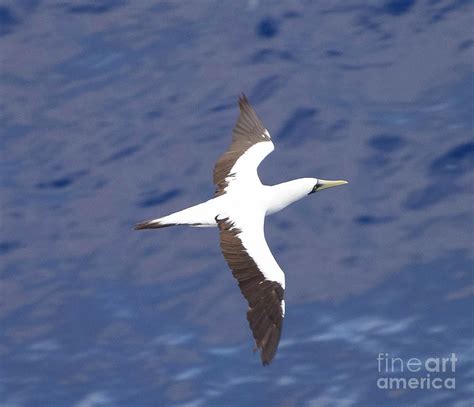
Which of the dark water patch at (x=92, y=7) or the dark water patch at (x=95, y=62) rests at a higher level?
the dark water patch at (x=92, y=7)

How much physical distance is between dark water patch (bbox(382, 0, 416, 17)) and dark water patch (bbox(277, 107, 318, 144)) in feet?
9.53

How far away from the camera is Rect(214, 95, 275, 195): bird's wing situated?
21.3m

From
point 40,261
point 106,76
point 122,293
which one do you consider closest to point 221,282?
point 122,293

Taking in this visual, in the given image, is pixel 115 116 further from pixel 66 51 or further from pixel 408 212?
pixel 408 212

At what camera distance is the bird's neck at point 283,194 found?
20.3 metres

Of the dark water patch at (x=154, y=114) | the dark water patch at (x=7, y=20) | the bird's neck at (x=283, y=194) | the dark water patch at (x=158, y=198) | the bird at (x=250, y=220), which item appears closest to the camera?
the bird at (x=250, y=220)

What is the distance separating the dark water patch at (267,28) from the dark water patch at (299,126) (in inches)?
78.4

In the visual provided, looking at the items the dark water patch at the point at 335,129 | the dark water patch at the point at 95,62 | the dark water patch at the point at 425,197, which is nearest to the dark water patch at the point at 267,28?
the dark water patch at the point at 95,62

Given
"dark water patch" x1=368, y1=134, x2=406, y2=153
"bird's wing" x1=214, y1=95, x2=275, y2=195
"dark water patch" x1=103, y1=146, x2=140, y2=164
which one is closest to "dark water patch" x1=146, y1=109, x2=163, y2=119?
"dark water patch" x1=103, y1=146, x2=140, y2=164

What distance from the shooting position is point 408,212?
2352 centimetres

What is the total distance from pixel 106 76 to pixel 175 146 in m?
2.34

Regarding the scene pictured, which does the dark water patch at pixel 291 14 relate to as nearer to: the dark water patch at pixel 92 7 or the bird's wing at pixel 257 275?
the dark water patch at pixel 92 7

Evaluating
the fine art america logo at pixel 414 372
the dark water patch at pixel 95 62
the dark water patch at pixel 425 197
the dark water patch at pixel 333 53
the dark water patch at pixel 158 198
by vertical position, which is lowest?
the fine art america logo at pixel 414 372

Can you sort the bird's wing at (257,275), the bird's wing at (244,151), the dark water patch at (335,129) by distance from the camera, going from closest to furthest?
the bird's wing at (257,275) → the bird's wing at (244,151) → the dark water patch at (335,129)
